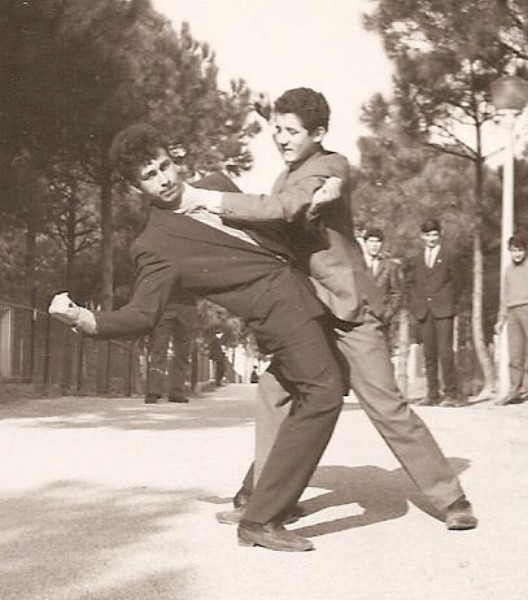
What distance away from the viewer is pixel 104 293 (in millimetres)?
20328

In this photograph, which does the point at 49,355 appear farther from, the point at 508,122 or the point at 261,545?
the point at 261,545

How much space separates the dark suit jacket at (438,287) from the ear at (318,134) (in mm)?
7129

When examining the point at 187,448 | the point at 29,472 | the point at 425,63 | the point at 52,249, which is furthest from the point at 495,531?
the point at 52,249

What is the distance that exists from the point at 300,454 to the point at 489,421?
17.6 feet

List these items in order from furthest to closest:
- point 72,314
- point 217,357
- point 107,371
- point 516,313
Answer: point 217,357, point 107,371, point 516,313, point 72,314

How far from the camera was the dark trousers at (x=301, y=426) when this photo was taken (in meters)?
4.09

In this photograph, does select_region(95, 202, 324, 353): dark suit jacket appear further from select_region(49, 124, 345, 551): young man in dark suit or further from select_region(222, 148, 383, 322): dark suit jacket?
select_region(222, 148, 383, 322): dark suit jacket

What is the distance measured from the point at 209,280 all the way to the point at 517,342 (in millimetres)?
8476

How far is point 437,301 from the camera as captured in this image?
11.4 m

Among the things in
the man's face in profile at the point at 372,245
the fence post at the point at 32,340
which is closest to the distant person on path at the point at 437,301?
the man's face in profile at the point at 372,245

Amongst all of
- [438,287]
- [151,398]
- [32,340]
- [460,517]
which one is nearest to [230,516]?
[460,517]

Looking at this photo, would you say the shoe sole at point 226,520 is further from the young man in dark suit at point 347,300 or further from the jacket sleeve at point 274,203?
the jacket sleeve at point 274,203

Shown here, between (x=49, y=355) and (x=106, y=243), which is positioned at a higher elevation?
(x=106, y=243)

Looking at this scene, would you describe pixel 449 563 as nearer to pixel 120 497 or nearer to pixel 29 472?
pixel 120 497
